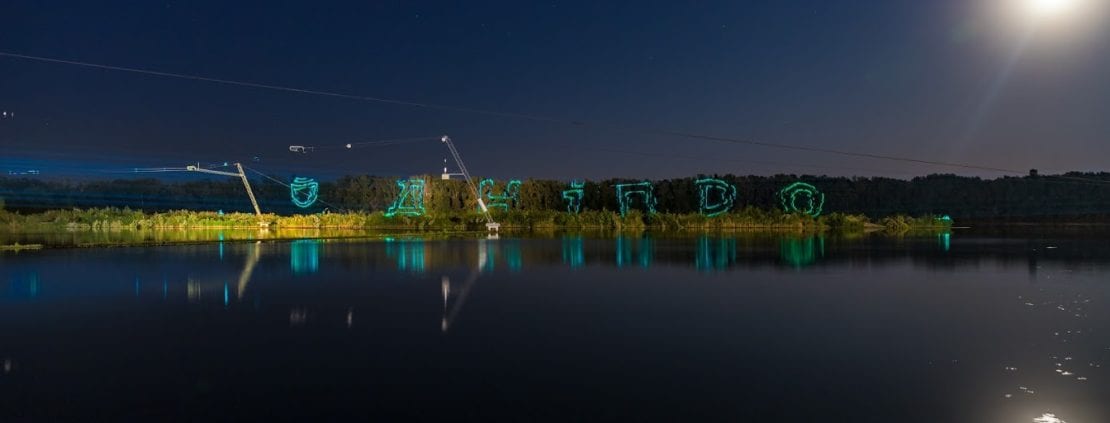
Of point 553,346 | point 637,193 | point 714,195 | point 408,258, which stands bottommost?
point 553,346

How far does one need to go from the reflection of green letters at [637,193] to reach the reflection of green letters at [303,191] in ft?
70.8

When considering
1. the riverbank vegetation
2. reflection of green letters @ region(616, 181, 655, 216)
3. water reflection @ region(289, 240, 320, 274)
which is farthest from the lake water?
reflection of green letters @ region(616, 181, 655, 216)

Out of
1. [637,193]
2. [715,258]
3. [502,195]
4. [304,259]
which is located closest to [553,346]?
[715,258]

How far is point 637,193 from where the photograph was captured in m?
51.9

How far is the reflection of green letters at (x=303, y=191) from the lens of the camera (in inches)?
1884

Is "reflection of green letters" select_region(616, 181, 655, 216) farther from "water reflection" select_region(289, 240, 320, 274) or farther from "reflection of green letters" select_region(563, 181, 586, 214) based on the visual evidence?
"water reflection" select_region(289, 240, 320, 274)

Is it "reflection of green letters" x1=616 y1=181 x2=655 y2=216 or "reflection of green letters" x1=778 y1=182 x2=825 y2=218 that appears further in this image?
"reflection of green letters" x1=616 y1=181 x2=655 y2=216

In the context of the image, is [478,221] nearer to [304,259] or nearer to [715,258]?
[304,259]

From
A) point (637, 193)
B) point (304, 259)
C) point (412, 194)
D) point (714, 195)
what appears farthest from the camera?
point (637, 193)

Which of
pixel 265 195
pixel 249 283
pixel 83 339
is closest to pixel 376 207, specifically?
pixel 265 195

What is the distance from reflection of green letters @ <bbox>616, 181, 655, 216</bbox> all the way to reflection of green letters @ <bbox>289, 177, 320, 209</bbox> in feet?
70.8

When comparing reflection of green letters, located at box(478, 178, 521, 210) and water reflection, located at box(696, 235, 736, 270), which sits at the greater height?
reflection of green letters, located at box(478, 178, 521, 210)

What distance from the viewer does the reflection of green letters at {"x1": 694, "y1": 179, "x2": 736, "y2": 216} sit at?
4438 centimetres

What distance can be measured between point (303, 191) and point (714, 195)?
92.1ft
